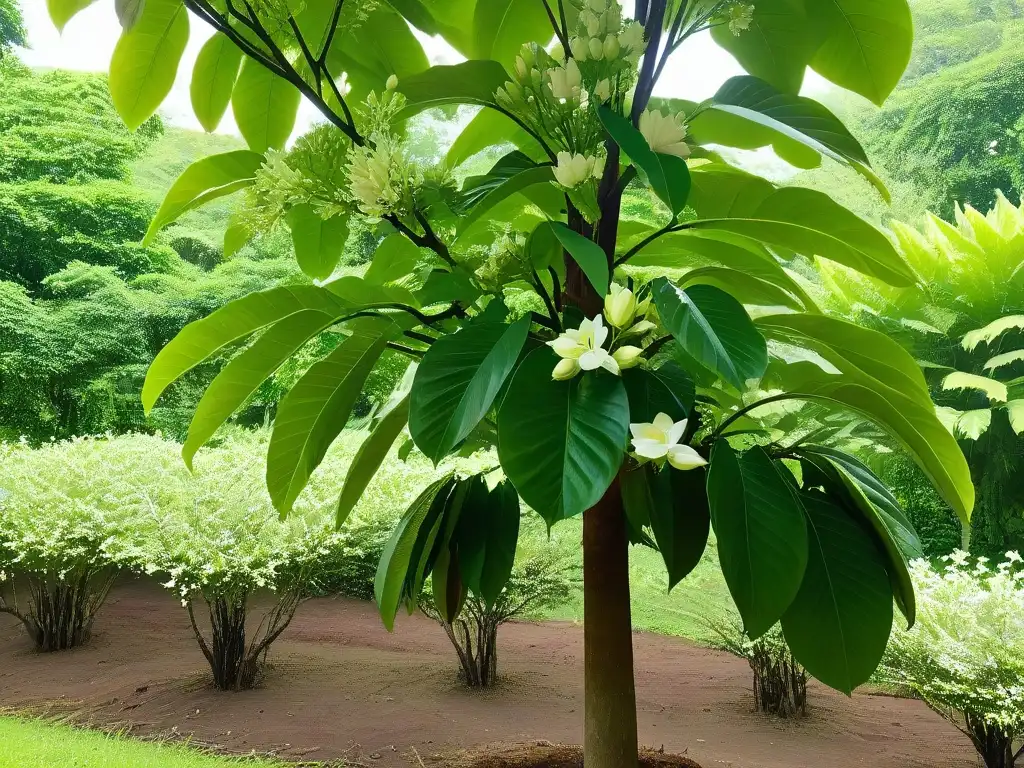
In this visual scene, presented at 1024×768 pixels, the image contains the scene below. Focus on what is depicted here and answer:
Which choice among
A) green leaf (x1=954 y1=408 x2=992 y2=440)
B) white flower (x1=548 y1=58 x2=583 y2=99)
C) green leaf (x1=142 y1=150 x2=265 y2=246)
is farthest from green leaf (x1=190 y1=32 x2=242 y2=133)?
green leaf (x1=954 y1=408 x2=992 y2=440)

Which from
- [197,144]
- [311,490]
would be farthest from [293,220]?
[197,144]

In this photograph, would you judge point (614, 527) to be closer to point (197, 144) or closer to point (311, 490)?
point (311, 490)

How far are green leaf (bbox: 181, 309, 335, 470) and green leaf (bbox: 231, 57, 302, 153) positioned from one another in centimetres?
43

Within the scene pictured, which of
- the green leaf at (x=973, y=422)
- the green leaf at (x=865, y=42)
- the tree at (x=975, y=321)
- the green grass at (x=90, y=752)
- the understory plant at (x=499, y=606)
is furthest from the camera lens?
the tree at (x=975, y=321)

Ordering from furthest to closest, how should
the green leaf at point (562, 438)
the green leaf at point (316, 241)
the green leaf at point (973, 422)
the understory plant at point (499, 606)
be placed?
the green leaf at point (973, 422), the understory plant at point (499, 606), the green leaf at point (316, 241), the green leaf at point (562, 438)

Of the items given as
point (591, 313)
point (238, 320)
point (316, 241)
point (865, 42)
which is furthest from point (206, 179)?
point (865, 42)

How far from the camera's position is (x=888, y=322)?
4.64m

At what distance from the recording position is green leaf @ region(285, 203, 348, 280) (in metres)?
1.02

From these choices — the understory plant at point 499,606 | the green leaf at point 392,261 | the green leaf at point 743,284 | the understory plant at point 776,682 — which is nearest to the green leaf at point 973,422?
the understory plant at point 776,682

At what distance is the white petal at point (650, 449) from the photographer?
20.8 inches

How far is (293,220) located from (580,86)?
20.2 inches

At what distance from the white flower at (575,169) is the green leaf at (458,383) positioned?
13 centimetres

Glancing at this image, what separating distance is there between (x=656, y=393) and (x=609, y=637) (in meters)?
0.32

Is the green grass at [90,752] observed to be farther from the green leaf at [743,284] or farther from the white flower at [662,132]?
the white flower at [662,132]
